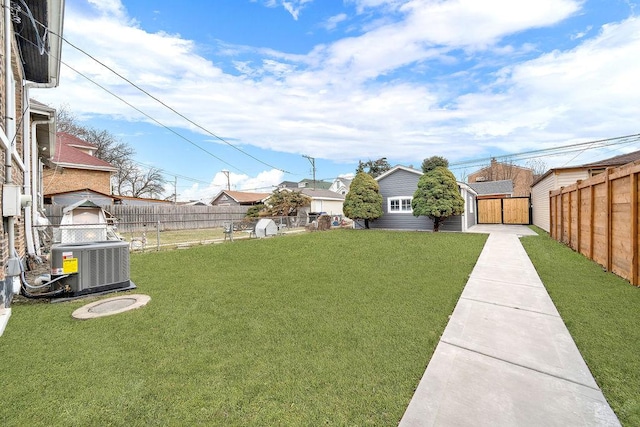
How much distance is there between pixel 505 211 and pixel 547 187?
19.4ft

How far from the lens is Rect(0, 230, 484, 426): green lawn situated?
74.3 inches

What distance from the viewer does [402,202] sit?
16812mm

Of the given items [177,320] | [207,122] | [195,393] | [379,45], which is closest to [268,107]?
[207,122]

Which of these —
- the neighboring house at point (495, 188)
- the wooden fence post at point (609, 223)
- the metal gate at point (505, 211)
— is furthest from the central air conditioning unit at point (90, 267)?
the neighboring house at point (495, 188)

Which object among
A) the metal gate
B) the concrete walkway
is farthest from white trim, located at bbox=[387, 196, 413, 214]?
the concrete walkway

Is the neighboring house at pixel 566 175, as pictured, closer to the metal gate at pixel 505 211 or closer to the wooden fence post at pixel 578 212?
the metal gate at pixel 505 211

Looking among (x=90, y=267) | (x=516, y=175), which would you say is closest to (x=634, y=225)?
(x=90, y=267)

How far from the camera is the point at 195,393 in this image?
2.06 m

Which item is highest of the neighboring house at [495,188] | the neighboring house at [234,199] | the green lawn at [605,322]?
the neighboring house at [495,188]

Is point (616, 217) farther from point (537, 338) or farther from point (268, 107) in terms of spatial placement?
point (268, 107)

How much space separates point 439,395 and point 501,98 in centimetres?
1677

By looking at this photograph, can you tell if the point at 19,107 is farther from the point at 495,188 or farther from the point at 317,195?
the point at 495,188

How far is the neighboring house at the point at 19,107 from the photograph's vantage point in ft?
12.9

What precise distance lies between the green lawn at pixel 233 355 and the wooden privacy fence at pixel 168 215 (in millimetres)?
13910
